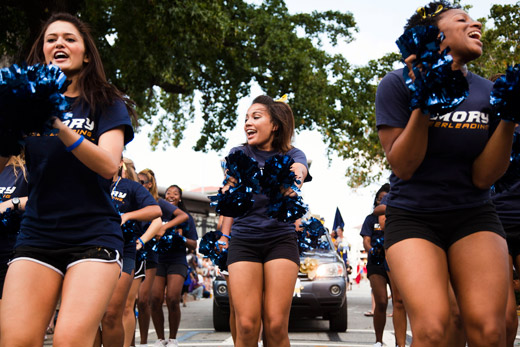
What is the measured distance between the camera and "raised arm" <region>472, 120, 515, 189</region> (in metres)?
3.16

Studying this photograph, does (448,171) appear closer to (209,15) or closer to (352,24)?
(209,15)

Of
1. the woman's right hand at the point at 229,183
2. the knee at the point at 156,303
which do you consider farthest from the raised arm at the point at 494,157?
the knee at the point at 156,303

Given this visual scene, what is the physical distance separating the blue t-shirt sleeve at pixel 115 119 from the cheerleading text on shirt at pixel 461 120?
4.82ft

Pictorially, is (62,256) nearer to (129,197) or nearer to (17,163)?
(17,163)

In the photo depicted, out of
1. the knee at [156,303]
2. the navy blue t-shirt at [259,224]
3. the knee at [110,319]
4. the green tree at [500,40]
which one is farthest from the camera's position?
the green tree at [500,40]

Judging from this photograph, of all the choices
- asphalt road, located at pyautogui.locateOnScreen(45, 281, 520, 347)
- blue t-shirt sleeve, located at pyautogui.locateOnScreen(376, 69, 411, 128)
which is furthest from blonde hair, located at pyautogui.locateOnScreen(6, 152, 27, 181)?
asphalt road, located at pyautogui.locateOnScreen(45, 281, 520, 347)

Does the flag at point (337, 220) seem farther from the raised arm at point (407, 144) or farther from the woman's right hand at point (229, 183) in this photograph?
the raised arm at point (407, 144)

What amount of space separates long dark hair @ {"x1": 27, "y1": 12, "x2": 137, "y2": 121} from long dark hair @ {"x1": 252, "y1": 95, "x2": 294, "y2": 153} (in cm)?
190

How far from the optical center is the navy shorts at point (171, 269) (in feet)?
28.6

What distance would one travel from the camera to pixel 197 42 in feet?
47.4

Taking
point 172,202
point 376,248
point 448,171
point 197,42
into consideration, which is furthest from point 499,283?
point 197,42

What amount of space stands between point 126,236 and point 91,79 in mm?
2487

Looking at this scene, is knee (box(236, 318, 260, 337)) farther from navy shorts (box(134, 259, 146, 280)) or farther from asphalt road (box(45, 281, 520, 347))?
→ asphalt road (box(45, 281, 520, 347))

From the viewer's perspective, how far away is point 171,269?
873cm
